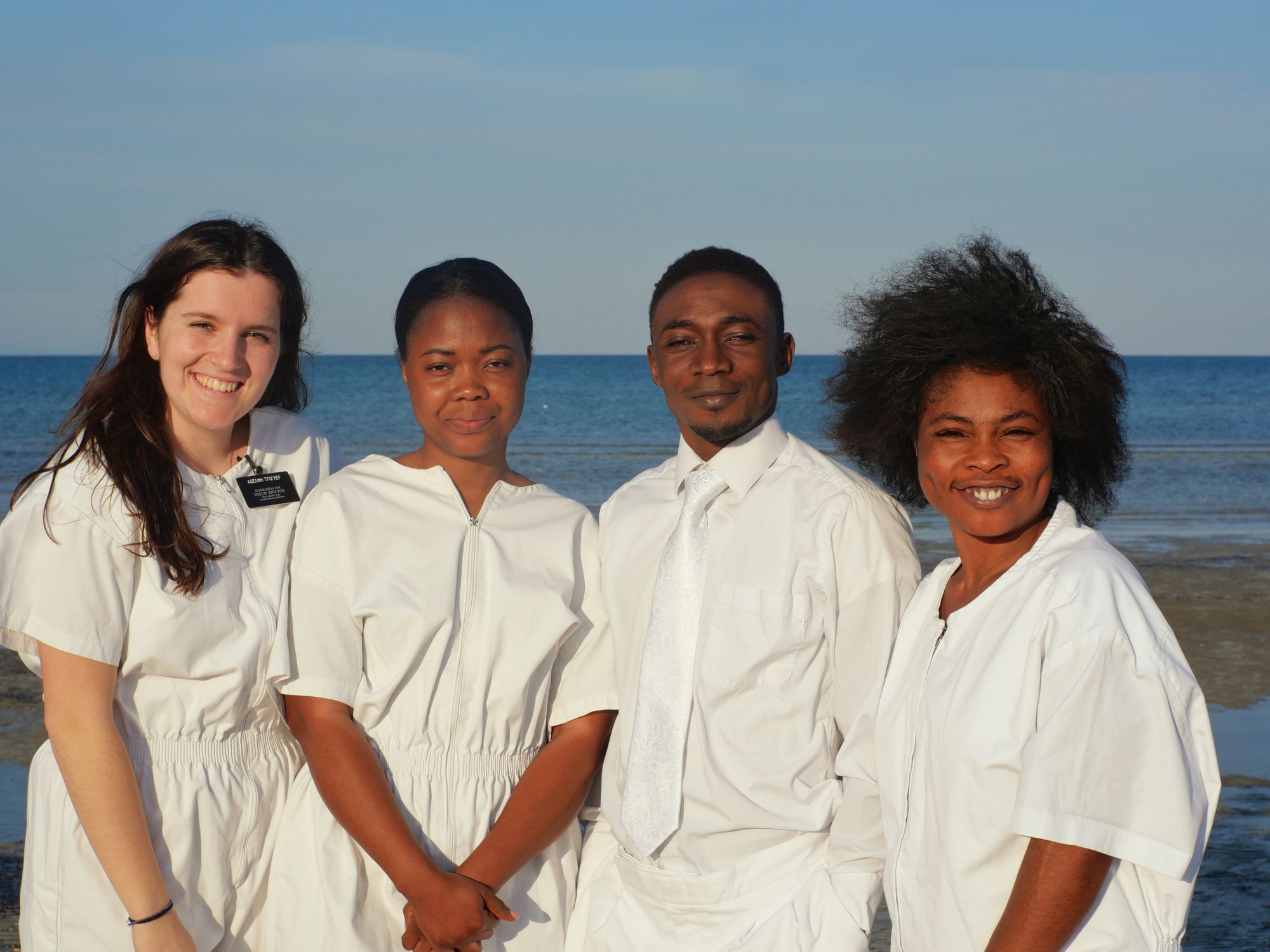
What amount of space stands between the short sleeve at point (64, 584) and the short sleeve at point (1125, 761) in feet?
6.52

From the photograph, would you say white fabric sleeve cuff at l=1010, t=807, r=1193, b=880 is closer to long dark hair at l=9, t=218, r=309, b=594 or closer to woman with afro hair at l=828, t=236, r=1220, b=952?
woman with afro hair at l=828, t=236, r=1220, b=952

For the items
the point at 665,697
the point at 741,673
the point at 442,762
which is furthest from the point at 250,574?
the point at 741,673

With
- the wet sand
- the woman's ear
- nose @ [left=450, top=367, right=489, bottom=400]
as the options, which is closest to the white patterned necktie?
nose @ [left=450, top=367, right=489, bottom=400]

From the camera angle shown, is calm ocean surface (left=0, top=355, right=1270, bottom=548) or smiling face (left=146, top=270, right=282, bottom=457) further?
calm ocean surface (left=0, top=355, right=1270, bottom=548)

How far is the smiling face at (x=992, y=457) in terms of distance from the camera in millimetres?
2551

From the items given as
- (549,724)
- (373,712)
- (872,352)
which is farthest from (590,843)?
(872,352)

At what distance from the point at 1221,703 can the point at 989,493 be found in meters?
6.00

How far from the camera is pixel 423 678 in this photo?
2943 mm

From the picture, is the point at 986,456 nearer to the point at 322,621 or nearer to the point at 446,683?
the point at 446,683

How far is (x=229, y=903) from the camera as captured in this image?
2.94 m

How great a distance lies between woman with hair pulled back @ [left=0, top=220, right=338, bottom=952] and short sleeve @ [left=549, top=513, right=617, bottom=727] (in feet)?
2.29

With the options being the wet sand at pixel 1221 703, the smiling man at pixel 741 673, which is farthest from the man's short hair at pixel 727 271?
the wet sand at pixel 1221 703

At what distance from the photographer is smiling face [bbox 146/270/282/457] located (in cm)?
299

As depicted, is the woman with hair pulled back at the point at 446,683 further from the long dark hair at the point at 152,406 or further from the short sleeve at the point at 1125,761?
the short sleeve at the point at 1125,761
